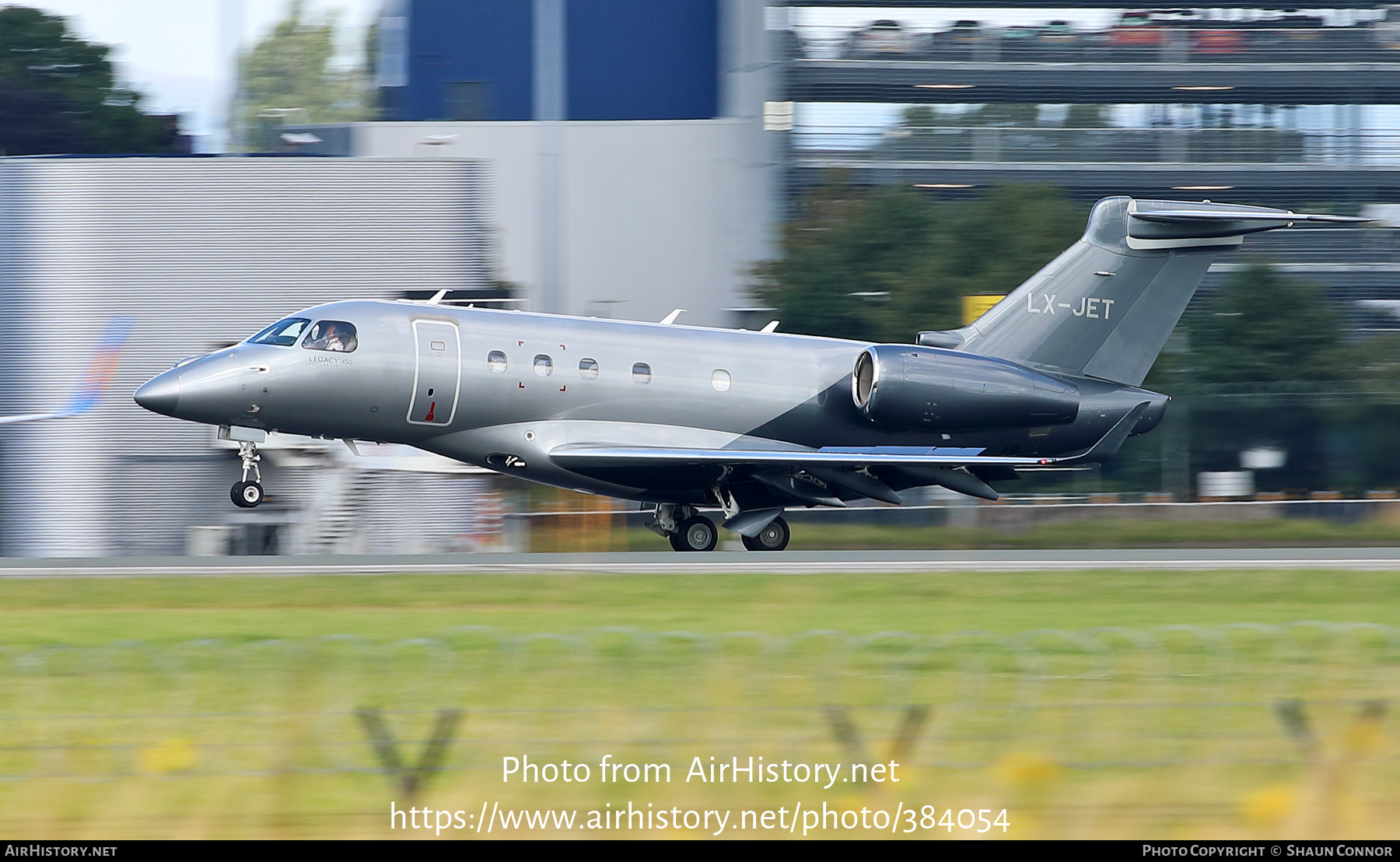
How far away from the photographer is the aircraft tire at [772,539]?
72.1 ft

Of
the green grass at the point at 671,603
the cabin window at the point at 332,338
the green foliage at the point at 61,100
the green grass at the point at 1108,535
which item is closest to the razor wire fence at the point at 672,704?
the green grass at the point at 671,603

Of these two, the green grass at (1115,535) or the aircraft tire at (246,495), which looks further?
the green grass at (1115,535)

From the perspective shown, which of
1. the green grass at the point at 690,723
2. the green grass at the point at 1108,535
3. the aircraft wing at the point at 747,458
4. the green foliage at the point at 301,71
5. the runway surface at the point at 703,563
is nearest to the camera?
the green grass at the point at 690,723

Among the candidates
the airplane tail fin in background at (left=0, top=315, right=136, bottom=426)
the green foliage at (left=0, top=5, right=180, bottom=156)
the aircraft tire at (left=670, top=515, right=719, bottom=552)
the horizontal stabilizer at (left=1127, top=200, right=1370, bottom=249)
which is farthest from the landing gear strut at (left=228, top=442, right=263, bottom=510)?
the green foliage at (left=0, top=5, right=180, bottom=156)

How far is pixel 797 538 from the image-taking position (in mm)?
24750

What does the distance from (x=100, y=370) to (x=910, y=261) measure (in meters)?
22.0

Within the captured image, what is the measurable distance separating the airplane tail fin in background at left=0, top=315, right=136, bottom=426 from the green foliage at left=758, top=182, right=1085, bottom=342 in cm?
1857

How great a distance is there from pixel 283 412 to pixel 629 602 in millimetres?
6438

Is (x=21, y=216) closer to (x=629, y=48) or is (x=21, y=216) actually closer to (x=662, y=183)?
(x=662, y=183)

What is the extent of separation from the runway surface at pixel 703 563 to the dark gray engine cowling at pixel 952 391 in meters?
2.31

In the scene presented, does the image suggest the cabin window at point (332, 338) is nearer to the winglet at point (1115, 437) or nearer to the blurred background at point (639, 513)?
the blurred background at point (639, 513)

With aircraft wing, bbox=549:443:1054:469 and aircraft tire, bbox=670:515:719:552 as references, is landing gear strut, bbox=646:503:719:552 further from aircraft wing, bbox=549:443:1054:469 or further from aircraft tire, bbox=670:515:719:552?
aircraft wing, bbox=549:443:1054:469

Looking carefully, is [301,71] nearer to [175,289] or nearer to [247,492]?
[175,289]

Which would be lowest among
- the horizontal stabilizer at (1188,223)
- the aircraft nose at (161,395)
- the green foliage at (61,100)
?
the aircraft nose at (161,395)
